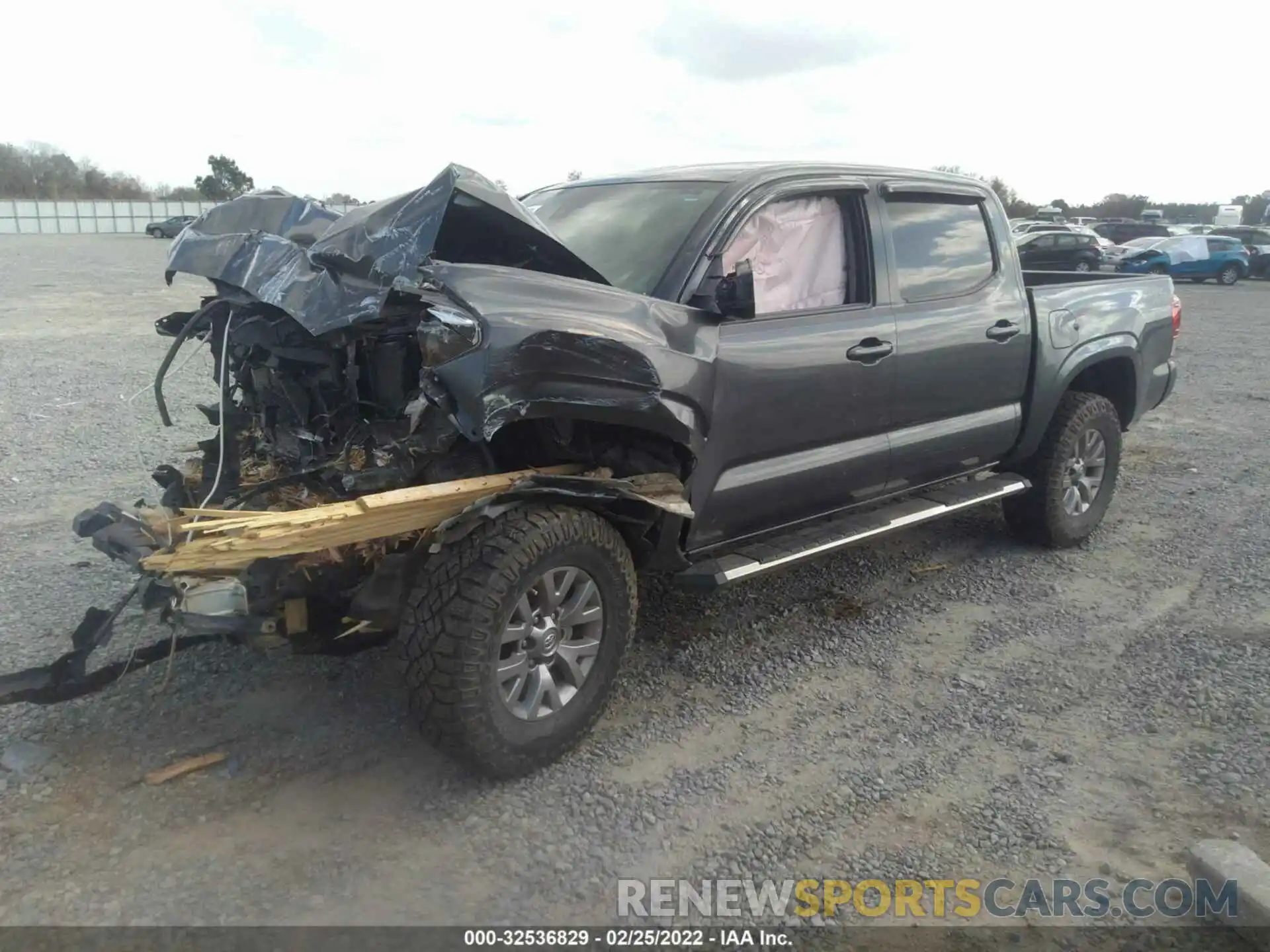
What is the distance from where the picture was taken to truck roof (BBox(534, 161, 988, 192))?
13.3ft

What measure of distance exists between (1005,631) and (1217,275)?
91.9ft

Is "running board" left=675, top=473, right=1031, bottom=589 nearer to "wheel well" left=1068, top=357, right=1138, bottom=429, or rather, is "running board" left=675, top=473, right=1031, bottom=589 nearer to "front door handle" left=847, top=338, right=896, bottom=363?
"front door handle" left=847, top=338, right=896, bottom=363

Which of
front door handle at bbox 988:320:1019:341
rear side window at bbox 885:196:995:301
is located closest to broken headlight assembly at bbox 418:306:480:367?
rear side window at bbox 885:196:995:301

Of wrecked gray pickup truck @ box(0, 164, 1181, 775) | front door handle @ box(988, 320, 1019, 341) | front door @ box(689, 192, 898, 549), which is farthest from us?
front door handle @ box(988, 320, 1019, 341)

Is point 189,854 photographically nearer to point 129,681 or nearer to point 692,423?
point 129,681

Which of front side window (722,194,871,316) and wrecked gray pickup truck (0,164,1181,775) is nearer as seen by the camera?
wrecked gray pickup truck (0,164,1181,775)

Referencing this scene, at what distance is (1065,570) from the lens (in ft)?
17.6

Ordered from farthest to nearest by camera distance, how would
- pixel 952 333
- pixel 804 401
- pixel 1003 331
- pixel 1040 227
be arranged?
pixel 1040 227, pixel 1003 331, pixel 952 333, pixel 804 401

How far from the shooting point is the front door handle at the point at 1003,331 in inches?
188

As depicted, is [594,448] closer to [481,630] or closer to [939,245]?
[481,630]

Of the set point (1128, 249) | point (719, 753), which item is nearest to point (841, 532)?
point (719, 753)

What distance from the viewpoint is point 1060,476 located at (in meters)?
5.43

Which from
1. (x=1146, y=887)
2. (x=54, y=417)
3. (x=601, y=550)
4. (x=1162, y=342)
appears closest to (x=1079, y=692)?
(x=1146, y=887)

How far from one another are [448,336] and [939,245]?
9.07 ft
